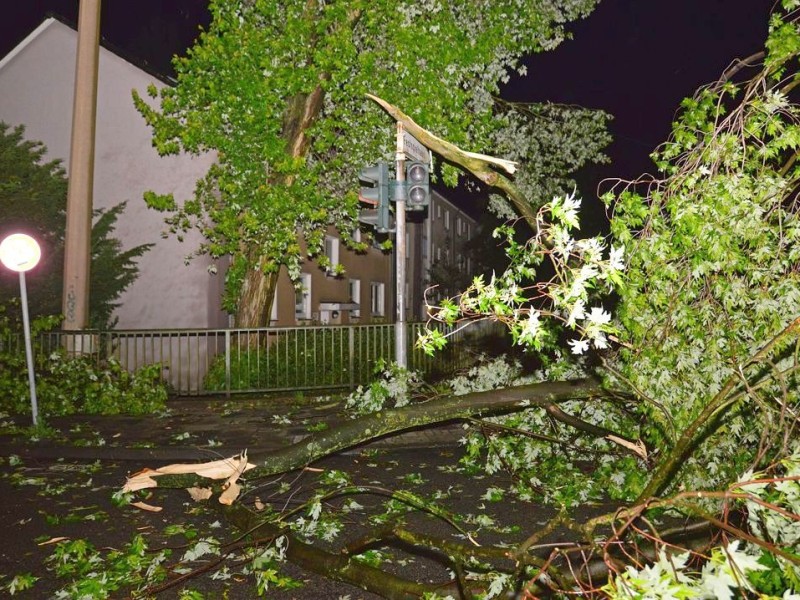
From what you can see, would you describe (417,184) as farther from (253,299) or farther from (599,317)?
(253,299)

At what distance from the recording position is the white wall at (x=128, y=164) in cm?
1675

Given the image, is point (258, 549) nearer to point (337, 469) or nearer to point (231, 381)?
point (337, 469)

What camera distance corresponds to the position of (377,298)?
30.5 meters

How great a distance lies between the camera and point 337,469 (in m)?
7.17

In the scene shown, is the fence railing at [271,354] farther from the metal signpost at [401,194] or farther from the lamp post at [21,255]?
the metal signpost at [401,194]

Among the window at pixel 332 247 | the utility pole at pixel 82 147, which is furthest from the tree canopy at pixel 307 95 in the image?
the window at pixel 332 247

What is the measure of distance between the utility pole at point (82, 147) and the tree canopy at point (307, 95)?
2.20m

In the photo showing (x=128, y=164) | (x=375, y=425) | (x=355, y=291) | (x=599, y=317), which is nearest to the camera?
(x=599, y=317)

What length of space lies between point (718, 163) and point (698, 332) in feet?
4.07

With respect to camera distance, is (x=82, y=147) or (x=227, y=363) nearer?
(x=82, y=147)

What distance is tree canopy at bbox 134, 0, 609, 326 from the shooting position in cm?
1275

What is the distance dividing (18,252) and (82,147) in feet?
9.15

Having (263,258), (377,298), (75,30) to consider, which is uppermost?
(75,30)

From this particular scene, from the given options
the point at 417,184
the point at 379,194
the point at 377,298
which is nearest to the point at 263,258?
the point at 379,194
